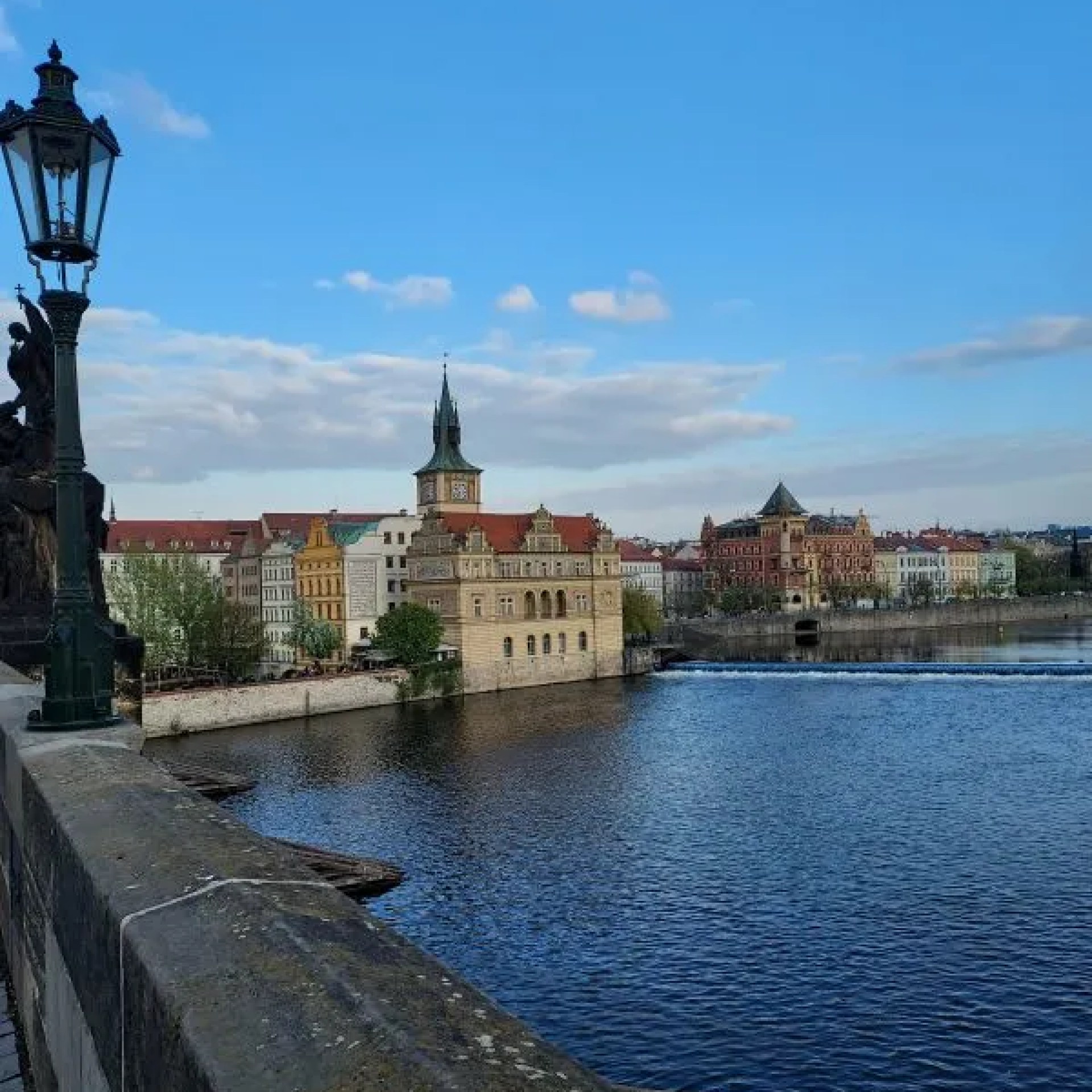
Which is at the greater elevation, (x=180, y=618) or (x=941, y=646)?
(x=180, y=618)

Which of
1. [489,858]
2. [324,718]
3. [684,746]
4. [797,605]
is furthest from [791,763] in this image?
[797,605]

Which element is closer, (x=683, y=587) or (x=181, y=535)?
(x=181, y=535)

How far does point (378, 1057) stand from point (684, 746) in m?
48.1

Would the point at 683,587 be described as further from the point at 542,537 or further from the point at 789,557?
the point at 542,537

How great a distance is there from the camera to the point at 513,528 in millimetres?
89188

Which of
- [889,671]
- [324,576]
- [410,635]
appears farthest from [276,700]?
[889,671]

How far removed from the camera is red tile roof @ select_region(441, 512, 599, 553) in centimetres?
8662

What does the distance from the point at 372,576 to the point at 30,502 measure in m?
78.2

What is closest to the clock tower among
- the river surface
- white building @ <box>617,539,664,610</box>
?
the river surface

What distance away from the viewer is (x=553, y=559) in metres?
88.9

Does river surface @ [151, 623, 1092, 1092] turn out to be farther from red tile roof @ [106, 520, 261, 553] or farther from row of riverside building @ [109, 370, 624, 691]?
red tile roof @ [106, 520, 261, 553]

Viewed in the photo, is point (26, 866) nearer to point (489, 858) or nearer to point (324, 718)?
point (489, 858)

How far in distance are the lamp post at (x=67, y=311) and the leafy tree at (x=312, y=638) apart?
77.5 meters

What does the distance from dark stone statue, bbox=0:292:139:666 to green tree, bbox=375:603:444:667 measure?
58.3 metres
